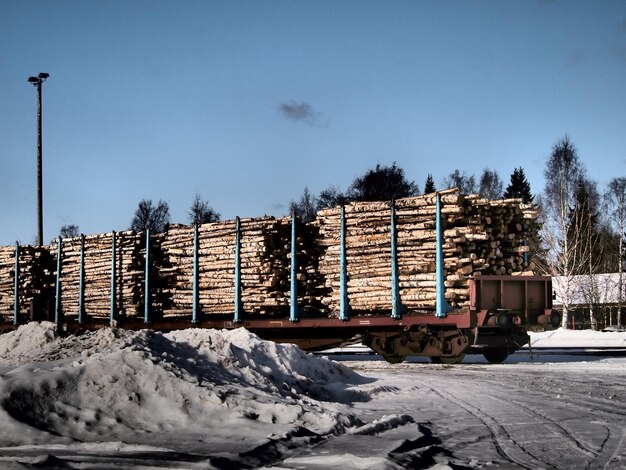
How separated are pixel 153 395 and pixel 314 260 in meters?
9.42

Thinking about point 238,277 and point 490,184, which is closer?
point 238,277

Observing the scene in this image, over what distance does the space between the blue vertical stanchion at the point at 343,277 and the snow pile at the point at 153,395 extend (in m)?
5.27

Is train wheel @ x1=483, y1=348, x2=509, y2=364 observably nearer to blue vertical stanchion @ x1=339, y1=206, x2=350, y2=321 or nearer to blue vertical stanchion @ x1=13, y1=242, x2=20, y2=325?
blue vertical stanchion @ x1=339, y1=206, x2=350, y2=321

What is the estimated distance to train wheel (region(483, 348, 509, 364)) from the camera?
51.5 feet

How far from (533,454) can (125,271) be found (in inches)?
598

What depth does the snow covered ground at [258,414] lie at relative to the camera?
18.4 feet

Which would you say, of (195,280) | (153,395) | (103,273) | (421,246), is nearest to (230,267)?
(195,280)

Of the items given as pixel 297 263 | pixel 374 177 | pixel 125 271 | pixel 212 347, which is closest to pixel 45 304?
pixel 125 271

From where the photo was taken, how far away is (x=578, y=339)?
25625mm

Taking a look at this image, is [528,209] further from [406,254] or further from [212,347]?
[212,347]

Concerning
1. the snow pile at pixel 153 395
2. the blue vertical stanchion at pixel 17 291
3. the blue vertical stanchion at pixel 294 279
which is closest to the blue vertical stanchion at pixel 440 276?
the blue vertical stanchion at pixel 294 279

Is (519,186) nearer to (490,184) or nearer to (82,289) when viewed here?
(490,184)

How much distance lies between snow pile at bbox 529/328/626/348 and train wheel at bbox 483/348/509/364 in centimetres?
916

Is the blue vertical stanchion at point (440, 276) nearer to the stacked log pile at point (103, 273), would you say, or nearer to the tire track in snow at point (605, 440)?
the tire track in snow at point (605, 440)
